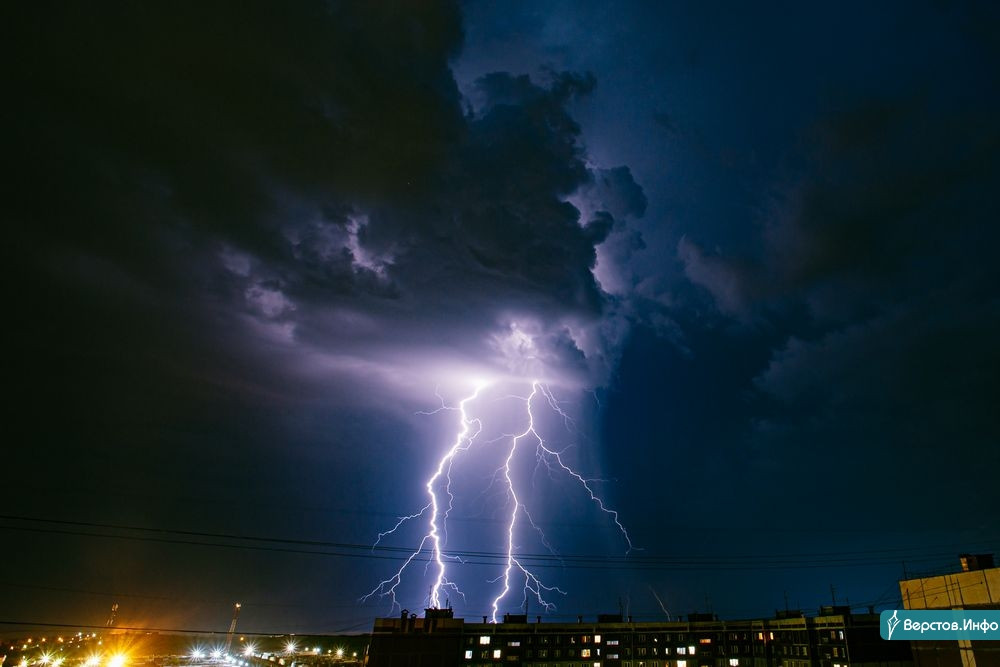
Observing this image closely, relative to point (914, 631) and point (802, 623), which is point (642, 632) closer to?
point (802, 623)

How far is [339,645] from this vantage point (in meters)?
105

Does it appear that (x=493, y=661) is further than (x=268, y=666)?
No

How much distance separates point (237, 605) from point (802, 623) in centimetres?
8187

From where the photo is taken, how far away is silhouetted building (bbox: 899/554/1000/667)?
22562 millimetres

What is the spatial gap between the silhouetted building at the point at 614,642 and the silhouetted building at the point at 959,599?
1795 centimetres

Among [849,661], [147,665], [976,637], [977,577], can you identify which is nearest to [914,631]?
[976,637]

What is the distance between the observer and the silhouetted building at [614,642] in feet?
144
